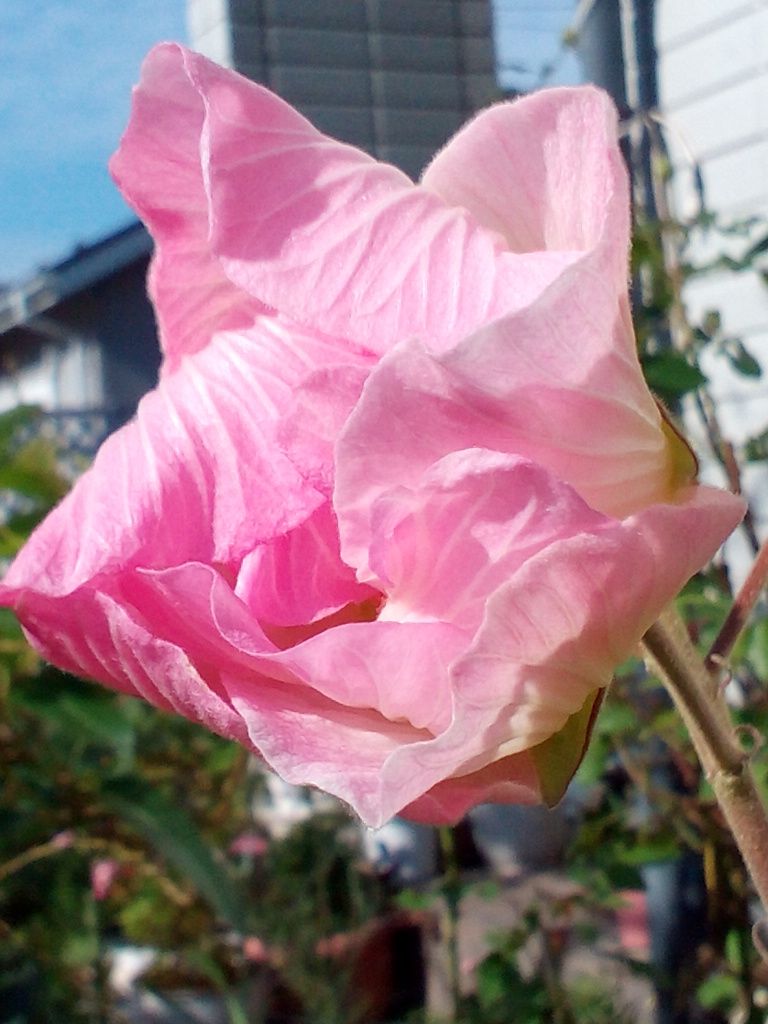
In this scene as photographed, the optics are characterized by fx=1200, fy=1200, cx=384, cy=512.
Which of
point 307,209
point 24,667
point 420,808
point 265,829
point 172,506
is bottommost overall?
point 265,829

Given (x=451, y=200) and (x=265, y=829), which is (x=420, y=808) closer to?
(x=451, y=200)

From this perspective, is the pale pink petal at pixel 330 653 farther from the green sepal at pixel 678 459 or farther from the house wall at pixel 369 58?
the house wall at pixel 369 58

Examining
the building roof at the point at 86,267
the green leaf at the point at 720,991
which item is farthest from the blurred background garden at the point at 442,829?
the building roof at the point at 86,267

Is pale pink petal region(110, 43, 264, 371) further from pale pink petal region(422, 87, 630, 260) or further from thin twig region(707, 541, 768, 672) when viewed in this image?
thin twig region(707, 541, 768, 672)

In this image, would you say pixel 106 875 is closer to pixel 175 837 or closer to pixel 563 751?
pixel 175 837

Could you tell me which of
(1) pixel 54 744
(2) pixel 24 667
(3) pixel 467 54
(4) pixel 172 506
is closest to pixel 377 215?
(4) pixel 172 506
